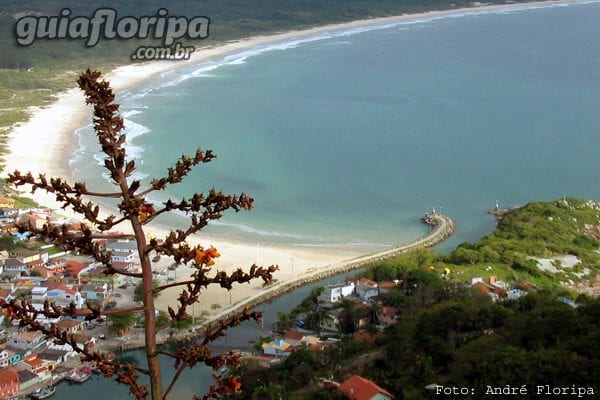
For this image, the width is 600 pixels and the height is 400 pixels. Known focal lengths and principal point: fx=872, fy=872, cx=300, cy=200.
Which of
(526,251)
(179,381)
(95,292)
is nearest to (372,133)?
(526,251)

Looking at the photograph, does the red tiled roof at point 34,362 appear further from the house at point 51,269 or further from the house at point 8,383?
the house at point 51,269

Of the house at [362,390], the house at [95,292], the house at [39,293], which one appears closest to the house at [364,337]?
the house at [362,390]

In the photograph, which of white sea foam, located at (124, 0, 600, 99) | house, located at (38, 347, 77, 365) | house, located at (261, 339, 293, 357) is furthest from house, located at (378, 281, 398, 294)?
white sea foam, located at (124, 0, 600, 99)

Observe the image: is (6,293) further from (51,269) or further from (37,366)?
(37,366)

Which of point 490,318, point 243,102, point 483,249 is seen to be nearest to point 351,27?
point 243,102

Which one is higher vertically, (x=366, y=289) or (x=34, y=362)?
(x=366, y=289)

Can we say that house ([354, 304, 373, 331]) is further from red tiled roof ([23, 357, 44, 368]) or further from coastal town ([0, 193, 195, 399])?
red tiled roof ([23, 357, 44, 368])

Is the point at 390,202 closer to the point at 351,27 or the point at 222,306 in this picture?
the point at 222,306
